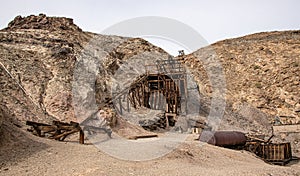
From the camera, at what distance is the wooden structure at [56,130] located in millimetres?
11234

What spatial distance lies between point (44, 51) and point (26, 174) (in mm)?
13984

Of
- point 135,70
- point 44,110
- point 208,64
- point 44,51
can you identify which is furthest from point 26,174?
point 208,64

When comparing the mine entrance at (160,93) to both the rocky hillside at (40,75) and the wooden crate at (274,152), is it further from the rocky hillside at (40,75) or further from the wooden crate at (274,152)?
the wooden crate at (274,152)

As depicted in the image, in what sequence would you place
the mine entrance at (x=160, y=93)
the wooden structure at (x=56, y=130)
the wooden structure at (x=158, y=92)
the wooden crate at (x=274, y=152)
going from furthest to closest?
the wooden structure at (x=158, y=92) < the mine entrance at (x=160, y=93) < the wooden crate at (x=274, y=152) < the wooden structure at (x=56, y=130)

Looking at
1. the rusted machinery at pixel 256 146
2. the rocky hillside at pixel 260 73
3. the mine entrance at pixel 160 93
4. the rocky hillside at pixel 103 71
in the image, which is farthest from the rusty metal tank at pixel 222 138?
the rocky hillside at pixel 260 73

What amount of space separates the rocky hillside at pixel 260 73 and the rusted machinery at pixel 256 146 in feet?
37.8

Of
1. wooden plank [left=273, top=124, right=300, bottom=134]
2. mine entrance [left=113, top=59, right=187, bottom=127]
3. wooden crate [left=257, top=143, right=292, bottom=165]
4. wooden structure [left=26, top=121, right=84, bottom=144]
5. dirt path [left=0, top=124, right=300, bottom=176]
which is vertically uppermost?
mine entrance [left=113, top=59, right=187, bottom=127]

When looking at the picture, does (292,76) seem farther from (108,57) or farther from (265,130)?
(108,57)

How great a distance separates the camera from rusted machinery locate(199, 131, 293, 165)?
16.2 metres

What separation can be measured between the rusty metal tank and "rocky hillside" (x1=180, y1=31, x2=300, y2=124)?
13.6 meters

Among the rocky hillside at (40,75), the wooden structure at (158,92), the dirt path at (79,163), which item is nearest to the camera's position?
the dirt path at (79,163)

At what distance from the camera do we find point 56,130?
458 inches

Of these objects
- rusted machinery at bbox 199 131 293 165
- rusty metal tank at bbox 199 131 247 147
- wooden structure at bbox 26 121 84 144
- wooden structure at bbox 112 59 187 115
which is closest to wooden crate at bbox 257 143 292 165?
rusted machinery at bbox 199 131 293 165

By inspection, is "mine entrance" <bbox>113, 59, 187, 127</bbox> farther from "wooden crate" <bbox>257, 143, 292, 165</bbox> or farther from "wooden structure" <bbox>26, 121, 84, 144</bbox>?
"wooden structure" <bbox>26, 121, 84, 144</bbox>
